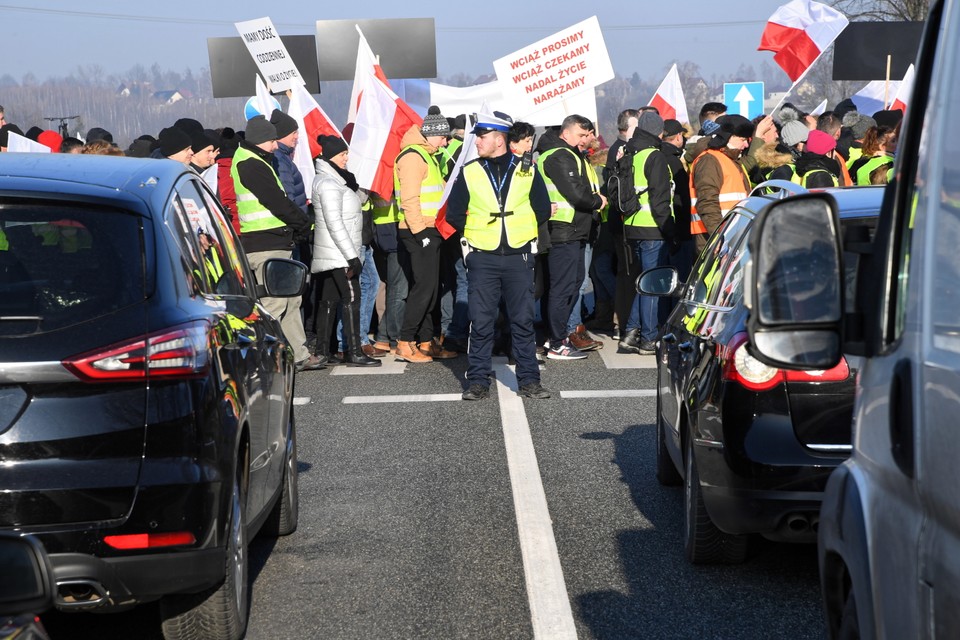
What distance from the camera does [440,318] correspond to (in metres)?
13.7

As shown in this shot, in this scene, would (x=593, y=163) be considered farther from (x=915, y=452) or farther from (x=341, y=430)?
(x=915, y=452)

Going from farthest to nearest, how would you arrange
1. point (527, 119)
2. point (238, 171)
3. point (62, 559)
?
point (527, 119) < point (238, 171) < point (62, 559)

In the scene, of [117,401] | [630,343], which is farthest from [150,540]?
[630,343]

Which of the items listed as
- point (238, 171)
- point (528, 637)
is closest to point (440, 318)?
point (238, 171)

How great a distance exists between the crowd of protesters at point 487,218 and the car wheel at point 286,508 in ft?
13.4

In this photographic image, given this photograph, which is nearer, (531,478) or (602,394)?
(531,478)

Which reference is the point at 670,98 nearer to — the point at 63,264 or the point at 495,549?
the point at 495,549

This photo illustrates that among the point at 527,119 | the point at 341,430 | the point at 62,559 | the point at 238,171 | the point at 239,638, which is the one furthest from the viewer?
the point at 527,119

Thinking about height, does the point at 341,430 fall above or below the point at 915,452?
below

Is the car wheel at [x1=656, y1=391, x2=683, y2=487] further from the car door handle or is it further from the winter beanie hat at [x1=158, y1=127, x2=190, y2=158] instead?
the winter beanie hat at [x1=158, y1=127, x2=190, y2=158]

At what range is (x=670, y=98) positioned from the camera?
19.1m

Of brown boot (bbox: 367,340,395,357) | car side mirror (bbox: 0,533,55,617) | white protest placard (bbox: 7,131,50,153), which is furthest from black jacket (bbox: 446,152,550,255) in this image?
car side mirror (bbox: 0,533,55,617)

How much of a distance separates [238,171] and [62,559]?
7987 millimetres

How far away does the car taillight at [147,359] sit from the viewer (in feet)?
13.5
